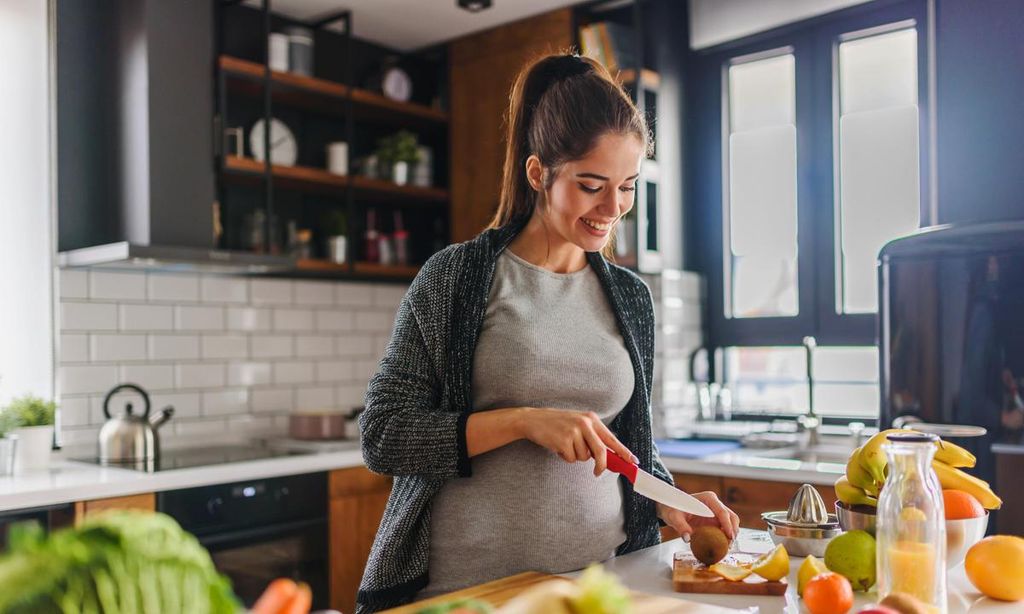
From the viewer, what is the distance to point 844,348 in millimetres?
3637

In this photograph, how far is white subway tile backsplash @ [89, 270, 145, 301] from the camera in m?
3.22

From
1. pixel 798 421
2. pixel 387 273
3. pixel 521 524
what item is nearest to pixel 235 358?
pixel 387 273

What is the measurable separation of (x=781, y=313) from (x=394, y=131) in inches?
77.0

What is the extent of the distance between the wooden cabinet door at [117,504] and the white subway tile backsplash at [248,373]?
38.6 inches

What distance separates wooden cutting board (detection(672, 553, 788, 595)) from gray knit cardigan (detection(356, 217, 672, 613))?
22 cm

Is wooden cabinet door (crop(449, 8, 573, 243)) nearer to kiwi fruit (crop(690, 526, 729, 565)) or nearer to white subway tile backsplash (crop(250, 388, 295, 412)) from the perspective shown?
white subway tile backsplash (crop(250, 388, 295, 412))

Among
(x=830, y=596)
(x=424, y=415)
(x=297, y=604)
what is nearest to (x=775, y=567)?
(x=830, y=596)

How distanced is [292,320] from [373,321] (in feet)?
1.50

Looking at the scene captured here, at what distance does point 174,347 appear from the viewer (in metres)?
3.46

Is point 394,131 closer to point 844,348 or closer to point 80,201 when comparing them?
point 80,201

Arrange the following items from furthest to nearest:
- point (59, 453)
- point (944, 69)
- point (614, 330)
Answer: point (59, 453), point (944, 69), point (614, 330)

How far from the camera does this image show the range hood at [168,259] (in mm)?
2906

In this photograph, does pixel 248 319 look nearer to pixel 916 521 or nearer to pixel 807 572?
pixel 807 572

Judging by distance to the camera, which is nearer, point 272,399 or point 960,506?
point 960,506
